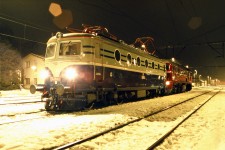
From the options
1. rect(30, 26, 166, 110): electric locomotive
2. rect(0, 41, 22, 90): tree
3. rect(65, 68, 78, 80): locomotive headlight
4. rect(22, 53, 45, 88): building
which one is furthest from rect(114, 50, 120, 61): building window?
rect(22, 53, 45, 88): building

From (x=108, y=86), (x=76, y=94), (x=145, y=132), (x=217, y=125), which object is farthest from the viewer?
(x=108, y=86)

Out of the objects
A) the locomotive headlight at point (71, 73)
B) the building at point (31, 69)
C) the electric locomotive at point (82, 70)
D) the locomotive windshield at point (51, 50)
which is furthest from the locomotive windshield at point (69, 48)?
the building at point (31, 69)

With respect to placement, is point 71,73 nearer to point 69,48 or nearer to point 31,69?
point 69,48

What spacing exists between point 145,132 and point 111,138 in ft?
4.50

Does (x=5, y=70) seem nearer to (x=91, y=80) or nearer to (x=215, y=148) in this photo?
(x=91, y=80)

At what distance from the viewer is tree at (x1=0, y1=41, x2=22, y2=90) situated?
39281mm

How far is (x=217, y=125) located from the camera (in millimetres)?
9938

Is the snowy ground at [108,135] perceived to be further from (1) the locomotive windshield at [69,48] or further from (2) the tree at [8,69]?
(2) the tree at [8,69]

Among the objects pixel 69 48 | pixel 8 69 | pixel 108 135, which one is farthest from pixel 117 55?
pixel 8 69

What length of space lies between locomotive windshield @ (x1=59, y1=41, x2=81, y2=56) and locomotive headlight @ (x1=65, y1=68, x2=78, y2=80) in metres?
0.87

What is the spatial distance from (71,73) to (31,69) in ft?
118

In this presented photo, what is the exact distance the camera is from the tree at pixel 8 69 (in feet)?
129

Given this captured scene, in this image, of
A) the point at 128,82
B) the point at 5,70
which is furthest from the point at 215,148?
the point at 5,70

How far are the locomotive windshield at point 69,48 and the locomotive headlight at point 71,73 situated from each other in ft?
2.87
